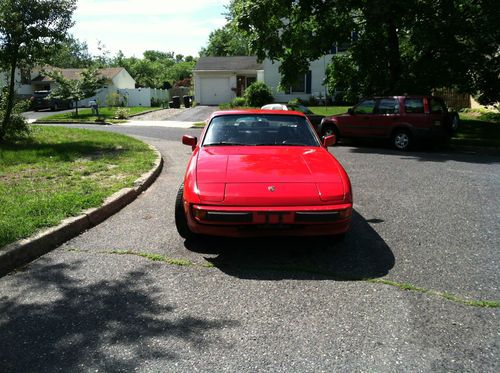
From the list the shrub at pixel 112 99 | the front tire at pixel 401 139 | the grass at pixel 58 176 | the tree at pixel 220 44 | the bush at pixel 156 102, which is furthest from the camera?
the tree at pixel 220 44

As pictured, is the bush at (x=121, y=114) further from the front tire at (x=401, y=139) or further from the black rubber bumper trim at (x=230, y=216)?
the black rubber bumper trim at (x=230, y=216)

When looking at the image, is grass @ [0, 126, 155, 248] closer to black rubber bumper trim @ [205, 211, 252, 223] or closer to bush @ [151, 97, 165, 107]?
black rubber bumper trim @ [205, 211, 252, 223]

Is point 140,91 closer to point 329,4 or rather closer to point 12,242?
point 329,4

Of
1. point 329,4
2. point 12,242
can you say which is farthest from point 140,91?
point 12,242

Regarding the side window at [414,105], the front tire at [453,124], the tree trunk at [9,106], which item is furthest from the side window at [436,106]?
the tree trunk at [9,106]

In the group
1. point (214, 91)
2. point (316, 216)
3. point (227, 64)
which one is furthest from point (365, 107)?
point (227, 64)

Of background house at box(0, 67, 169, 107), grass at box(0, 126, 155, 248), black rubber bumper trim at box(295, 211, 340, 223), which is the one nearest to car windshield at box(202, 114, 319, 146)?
black rubber bumper trim at box(295, 211, 340, 223)

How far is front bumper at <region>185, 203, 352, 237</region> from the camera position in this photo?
4.09 meters

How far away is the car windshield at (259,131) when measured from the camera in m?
5.62

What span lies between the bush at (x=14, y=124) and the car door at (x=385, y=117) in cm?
1046

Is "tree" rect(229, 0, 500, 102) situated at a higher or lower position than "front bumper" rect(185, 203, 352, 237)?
higher

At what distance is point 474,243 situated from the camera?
4910mm

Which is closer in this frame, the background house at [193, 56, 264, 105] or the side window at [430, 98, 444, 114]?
the side window at [430, 98, 444, 114]

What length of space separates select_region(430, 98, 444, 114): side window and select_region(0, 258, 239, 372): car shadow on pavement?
11118 mm
